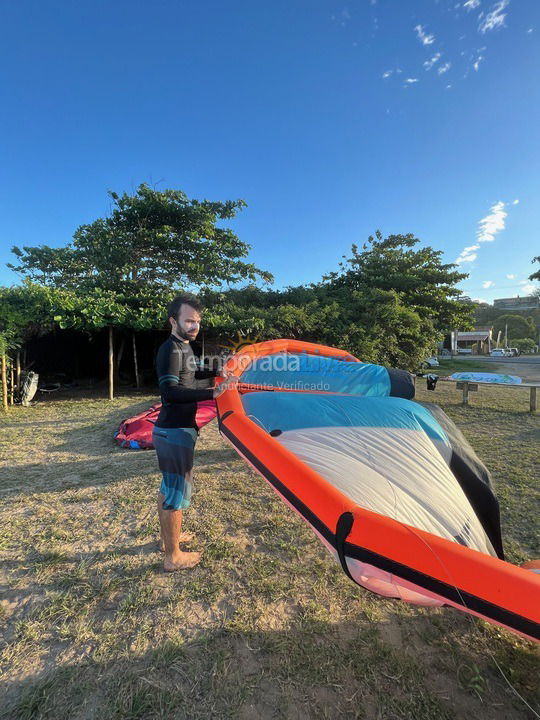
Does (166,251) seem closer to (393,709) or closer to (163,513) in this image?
(163,513)

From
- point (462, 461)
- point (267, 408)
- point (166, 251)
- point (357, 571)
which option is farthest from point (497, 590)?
point (166, 251)

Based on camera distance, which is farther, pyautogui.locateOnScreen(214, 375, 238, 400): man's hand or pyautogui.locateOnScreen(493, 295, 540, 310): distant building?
pyautogui.locateOnScreen(493, 295, 540, 310): distant building

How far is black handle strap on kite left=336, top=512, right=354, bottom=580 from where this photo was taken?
99cm

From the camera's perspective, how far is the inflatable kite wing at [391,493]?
83cm

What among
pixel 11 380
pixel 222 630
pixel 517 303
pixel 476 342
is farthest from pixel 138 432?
pixel 517 303

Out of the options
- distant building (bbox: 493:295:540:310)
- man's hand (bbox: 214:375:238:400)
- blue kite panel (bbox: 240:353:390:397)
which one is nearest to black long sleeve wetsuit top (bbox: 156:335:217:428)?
man's hand (bbox: 214:375:238:400)

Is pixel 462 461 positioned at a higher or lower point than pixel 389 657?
higher

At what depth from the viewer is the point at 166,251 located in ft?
34.5

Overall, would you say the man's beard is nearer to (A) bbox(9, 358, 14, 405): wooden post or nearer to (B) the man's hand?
(B) the man's hand

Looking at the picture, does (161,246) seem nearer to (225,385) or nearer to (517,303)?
(225,385)

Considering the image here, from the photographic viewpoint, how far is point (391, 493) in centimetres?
132

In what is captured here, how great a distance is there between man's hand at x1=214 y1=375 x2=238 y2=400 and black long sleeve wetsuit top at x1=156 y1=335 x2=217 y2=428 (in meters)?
0.10

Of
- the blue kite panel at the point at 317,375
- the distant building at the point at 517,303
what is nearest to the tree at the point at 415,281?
the blue kite panel at the point at 317,375

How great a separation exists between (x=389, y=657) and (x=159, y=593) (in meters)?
1.35
